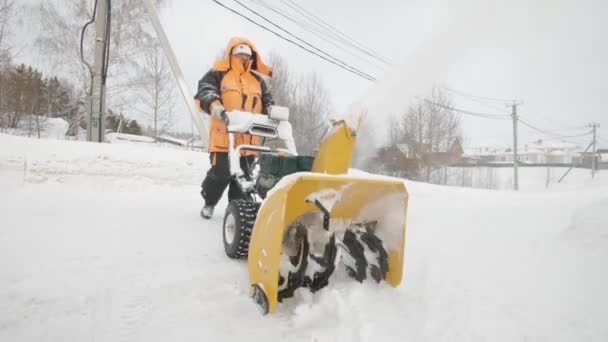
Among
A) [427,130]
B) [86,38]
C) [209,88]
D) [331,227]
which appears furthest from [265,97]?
[427,130]

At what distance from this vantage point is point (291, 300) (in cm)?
184

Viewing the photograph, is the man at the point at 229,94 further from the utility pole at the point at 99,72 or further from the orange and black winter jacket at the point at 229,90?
the utility pole at the point at 99,72

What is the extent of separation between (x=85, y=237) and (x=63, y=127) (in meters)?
19.6

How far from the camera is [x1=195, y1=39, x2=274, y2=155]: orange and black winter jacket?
3.20 meters

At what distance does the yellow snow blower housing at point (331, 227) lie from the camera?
170 centimetres

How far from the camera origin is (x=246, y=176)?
2.85m

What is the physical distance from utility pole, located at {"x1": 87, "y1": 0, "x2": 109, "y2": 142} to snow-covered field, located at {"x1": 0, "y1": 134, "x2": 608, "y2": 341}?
5392mm

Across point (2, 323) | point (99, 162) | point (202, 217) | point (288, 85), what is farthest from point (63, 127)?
point (2, 323)

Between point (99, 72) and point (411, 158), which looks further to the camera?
point (411, 158)

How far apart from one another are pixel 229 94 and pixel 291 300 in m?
2.18

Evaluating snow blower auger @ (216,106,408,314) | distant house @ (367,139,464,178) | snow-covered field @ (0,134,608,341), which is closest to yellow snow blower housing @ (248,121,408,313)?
snow blower auger @ (216,106,408,314)

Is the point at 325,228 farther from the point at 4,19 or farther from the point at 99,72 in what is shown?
the point at 4,19

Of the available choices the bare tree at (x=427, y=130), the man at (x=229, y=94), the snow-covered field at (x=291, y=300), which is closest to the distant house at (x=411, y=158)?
the bare tree at (x=427, y=130)

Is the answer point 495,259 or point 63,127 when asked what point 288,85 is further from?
point 495,259
